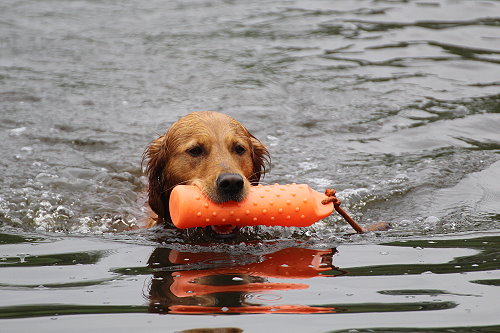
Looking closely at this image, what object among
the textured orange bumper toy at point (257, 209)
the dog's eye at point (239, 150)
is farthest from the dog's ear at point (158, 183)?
the textured orange bumper toy at point (257, 209)

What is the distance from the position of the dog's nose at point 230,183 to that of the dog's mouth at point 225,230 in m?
0.46

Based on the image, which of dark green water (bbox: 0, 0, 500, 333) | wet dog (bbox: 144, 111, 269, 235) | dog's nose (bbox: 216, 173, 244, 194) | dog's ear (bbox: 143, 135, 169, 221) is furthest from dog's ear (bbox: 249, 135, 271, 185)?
dog's nose (bbox: 216, 173, 244, 194)

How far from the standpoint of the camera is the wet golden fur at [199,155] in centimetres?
636

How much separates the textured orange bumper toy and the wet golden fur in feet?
0.98

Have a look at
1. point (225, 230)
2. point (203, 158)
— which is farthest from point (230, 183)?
point (203, 158)

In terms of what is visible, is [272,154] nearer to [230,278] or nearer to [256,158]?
[256,158]

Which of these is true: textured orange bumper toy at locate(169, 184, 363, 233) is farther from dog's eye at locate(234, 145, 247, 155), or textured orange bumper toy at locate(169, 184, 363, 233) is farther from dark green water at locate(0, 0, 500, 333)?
dog's eye at locate(234, 145, 247, 155)

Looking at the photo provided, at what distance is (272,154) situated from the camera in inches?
357

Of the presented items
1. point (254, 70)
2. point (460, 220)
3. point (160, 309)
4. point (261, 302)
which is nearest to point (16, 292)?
point (160, 309)

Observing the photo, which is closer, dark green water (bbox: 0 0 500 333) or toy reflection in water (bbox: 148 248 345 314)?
toy reflection in water (bbox: 148 248 345 314)

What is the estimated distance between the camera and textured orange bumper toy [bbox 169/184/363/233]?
225 inches

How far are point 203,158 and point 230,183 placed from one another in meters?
0.76

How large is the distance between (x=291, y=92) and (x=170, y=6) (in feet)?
16.8

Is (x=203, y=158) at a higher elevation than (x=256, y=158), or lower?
higher
